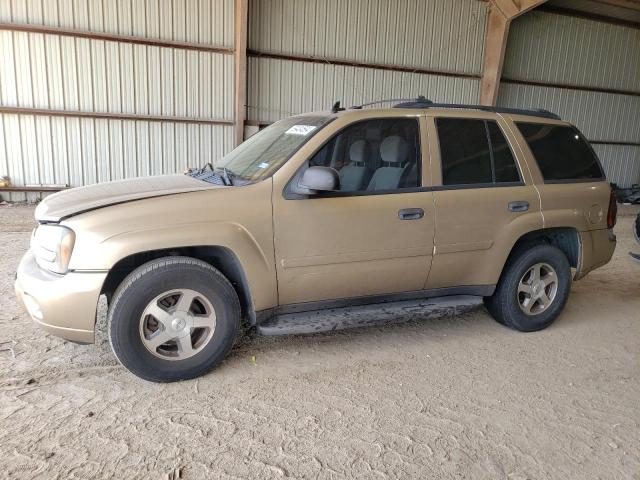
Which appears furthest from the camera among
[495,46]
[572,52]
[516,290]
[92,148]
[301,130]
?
[572,52]

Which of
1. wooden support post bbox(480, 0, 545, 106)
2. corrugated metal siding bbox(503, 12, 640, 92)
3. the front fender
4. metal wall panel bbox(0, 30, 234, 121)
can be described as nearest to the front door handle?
the front fender

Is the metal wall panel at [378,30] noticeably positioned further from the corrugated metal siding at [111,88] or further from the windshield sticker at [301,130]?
the windshield sticker at [301,130]

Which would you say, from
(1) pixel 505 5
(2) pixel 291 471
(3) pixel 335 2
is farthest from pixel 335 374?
(1) pixel 505 5

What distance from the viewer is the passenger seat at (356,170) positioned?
149 inches

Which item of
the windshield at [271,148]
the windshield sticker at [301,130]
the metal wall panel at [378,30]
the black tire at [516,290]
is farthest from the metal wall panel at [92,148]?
the black tire at [516,290]

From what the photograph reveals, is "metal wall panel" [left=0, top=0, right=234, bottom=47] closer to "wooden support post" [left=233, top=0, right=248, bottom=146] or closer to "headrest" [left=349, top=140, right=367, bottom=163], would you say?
"wooden support post" [left=233, top=0, right=248, bottom=146]

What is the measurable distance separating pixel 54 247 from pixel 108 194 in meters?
0.53

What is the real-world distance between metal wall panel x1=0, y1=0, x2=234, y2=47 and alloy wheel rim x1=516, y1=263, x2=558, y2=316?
913 centimetres

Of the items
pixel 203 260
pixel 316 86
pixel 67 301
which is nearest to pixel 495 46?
pixel 316 86

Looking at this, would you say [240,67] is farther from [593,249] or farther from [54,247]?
[54,247]

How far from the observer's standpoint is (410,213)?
3865 mm

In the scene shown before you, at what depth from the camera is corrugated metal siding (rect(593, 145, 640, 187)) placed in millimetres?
16516

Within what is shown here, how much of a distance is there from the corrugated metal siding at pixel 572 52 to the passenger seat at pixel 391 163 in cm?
1214

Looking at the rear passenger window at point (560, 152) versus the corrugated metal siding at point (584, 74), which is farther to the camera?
the corrugated metal siding at point (584, 74)
